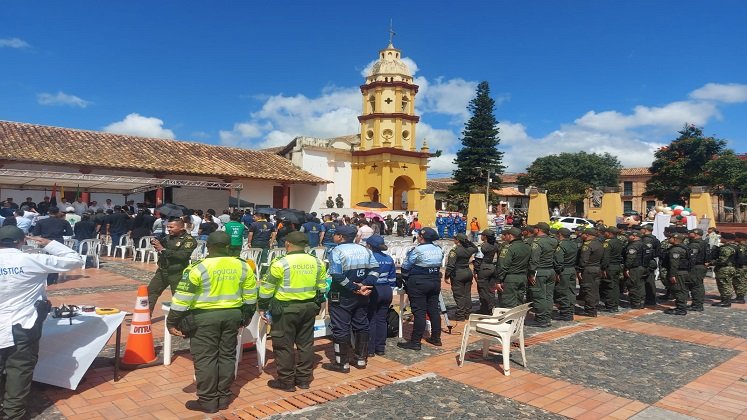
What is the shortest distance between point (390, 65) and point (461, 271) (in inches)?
1249

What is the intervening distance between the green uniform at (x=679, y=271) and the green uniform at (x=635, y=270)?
0.48 metres

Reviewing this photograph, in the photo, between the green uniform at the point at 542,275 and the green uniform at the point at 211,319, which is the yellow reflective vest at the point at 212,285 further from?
the green uniform at the point at 542,275

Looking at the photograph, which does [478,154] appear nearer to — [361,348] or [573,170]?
[573,170]

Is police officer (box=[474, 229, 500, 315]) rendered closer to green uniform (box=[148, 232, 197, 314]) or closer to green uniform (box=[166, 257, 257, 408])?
green uniform (box=[148, 232, 197, 314])

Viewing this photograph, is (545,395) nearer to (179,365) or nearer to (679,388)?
(679,388)

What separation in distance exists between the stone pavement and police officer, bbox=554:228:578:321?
1091 millimetres

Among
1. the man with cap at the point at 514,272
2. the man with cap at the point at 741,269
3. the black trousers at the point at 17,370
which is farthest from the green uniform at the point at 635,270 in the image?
the black trousers at the point at 17,370

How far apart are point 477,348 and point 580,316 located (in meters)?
3.36

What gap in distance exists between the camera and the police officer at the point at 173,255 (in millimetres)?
6555

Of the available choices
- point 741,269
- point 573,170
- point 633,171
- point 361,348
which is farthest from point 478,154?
point 361,348

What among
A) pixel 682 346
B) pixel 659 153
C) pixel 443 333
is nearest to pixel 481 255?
pixel 443 333

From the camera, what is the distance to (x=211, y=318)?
14.3 ft

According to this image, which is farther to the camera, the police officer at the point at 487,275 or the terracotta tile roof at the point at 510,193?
the terracotta tile roof at the point at 510,193

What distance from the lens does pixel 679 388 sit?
17.7ft
